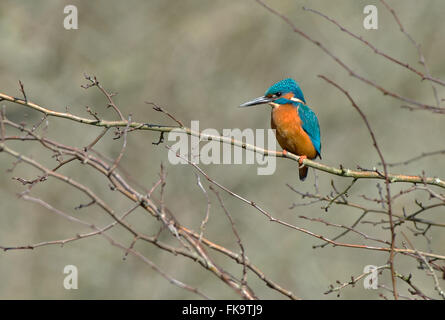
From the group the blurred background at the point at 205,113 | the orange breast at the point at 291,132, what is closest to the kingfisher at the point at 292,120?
the orange breast at the point at 291,132

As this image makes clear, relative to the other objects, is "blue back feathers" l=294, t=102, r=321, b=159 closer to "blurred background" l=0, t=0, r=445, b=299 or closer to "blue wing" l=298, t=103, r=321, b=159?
"blue wing" l=298, t=103, r=321, b=159

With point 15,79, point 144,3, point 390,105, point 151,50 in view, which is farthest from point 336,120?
point 15,79

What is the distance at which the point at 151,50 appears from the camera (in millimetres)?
10078

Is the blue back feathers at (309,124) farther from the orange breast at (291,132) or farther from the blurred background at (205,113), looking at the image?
the blurred background at (205,113)

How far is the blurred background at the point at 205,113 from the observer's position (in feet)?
29.9

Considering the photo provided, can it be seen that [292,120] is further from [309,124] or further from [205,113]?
[205,113]

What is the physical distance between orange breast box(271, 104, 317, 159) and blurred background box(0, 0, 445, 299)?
476cm

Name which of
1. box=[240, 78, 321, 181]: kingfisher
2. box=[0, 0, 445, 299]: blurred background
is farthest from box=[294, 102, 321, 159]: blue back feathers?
box=[0, 0, 445, 299]: blurred background

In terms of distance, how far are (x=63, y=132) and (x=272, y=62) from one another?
3.28 meters

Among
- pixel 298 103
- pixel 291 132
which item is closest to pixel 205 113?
pixel 298 103

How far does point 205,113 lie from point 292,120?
5.77m

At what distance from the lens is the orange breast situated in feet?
12.4

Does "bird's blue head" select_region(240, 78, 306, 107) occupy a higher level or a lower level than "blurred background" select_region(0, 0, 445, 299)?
lower
